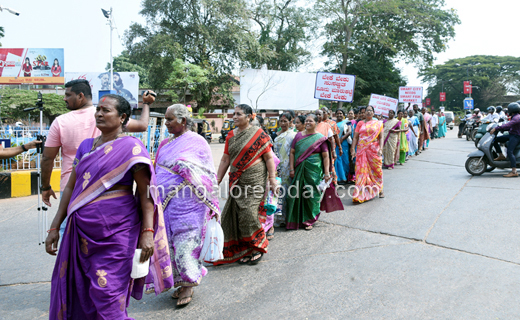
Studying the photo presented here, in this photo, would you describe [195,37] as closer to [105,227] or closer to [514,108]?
[514,108]

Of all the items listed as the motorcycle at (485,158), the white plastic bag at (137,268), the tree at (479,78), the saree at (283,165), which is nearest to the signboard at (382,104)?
the motorcycle at (485,158)

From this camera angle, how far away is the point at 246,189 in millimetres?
4348

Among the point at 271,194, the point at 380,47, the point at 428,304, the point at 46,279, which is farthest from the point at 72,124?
the point at 380,47

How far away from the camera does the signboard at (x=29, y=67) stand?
91.6 ft

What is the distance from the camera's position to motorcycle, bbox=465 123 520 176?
8.76 m

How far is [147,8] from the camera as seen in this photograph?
26.5 metres

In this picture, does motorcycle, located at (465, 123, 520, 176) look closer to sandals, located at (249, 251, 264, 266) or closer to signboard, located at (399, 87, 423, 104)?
sandals, located at (249, 251, 264, 266)

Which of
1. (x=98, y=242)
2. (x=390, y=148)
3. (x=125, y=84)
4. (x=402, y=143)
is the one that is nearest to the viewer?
(x=98, y=242)

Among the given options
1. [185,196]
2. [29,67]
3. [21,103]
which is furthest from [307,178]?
[29,67]

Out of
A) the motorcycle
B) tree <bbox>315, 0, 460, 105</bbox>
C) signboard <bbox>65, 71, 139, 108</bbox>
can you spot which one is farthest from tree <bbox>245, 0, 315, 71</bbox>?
the motorcycle

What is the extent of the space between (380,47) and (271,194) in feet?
111

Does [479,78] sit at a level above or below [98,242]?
above

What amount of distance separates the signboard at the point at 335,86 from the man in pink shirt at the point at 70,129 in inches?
340

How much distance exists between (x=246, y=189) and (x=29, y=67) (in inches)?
1186
